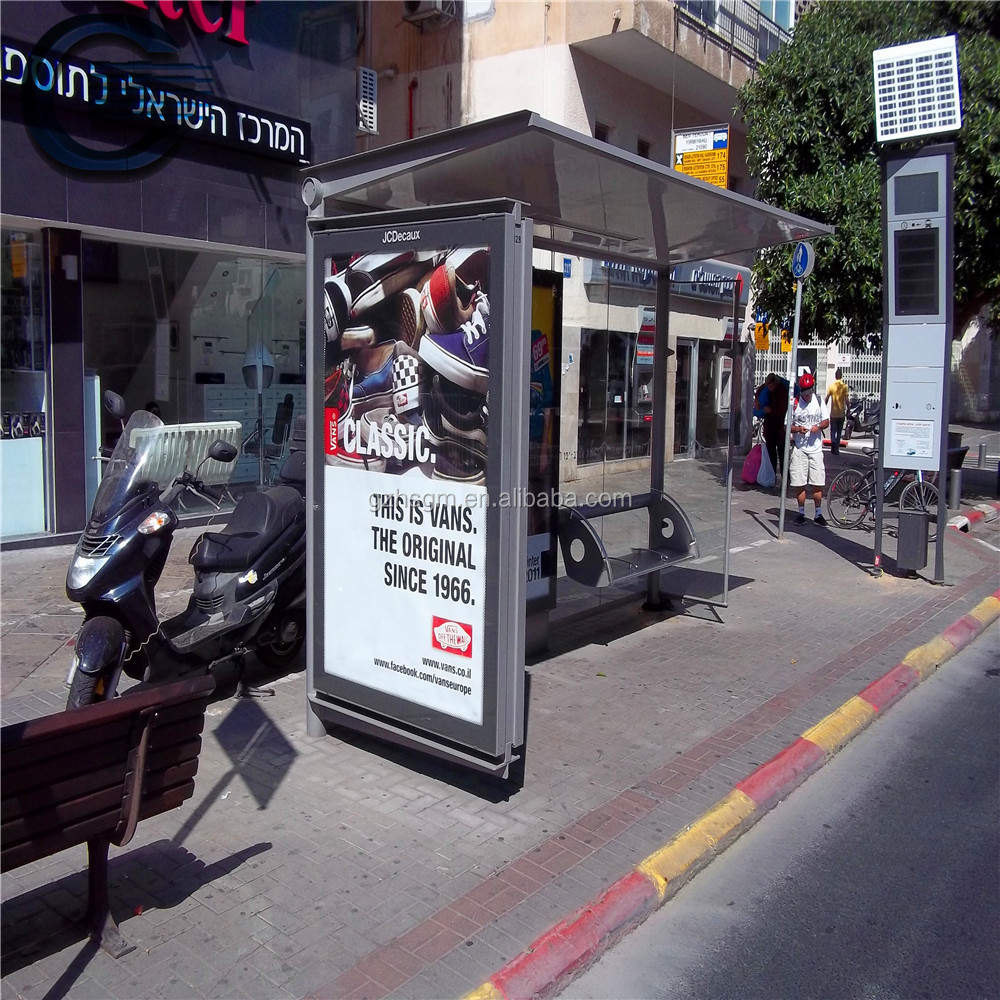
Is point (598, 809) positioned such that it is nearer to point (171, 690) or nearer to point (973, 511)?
point (171, 690)

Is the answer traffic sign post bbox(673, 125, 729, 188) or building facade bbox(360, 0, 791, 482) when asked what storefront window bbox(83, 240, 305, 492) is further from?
traffic sign post bbox(673, 125, 729, 188)

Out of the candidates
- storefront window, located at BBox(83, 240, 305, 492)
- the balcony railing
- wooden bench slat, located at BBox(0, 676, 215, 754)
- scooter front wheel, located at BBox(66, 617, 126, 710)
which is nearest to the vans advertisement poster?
scooter front wheel, located at BBox(66, 617, 126, 710)

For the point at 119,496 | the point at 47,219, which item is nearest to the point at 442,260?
the point at 119,496

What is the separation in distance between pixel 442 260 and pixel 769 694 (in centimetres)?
358

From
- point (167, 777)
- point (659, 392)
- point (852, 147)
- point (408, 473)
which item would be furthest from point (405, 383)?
point (852, 147)

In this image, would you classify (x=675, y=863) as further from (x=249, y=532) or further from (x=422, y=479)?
(x=249, y=532)

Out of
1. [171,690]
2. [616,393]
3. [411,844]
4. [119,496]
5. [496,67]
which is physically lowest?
[411,844]

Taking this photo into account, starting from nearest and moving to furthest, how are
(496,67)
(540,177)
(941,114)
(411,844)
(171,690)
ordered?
1. (171,690)
2. (411,844)
3. (540,177)
4. (941,114)
5. (496,67)

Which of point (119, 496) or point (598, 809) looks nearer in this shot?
point (598, 809)

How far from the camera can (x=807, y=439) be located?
12.1 m

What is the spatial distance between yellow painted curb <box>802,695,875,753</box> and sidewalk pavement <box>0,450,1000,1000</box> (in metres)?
0.02

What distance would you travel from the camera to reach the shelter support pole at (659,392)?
7457mm

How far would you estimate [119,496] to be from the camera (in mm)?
4773

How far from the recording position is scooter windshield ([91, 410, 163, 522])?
477cm
